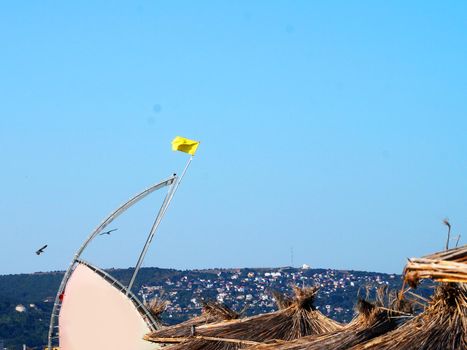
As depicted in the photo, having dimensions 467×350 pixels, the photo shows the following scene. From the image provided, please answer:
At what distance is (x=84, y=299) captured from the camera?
24984 millimetres

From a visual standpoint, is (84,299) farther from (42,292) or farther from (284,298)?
(42,292)

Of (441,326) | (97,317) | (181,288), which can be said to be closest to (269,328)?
(97,317)

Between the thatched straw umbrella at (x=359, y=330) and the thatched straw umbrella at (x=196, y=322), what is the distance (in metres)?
6.17

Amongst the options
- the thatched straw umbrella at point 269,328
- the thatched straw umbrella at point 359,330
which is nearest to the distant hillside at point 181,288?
the thatched straw umbrella at point 269,328

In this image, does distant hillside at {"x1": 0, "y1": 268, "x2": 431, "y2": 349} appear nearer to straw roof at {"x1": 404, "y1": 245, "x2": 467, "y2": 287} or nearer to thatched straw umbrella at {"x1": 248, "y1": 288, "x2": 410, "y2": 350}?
thatched straw umbrella at {"x1": 248, "y1": 288, "x2": 410, "y2": 350}

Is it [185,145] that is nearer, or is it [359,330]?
[359,330]

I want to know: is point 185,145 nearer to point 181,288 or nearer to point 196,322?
point 196,322

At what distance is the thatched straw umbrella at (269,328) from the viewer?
1844 centimetres

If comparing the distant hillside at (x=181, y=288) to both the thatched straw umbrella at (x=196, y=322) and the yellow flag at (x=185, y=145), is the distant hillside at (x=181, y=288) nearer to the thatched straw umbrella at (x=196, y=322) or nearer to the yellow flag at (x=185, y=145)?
the yellow flag at (x=185, y=145)

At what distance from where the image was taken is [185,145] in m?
26.6

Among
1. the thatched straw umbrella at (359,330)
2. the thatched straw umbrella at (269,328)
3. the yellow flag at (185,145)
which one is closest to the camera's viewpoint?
the thatched straw umbrella at (359,330)

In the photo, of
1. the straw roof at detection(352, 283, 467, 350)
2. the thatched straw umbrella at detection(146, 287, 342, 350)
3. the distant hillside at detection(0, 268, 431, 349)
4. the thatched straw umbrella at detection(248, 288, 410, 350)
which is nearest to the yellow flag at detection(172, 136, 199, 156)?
the thatched straw umbrella at detection(146, 287, 342, 350)

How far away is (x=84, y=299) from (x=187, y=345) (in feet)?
20.7

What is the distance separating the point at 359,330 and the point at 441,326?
264cm
